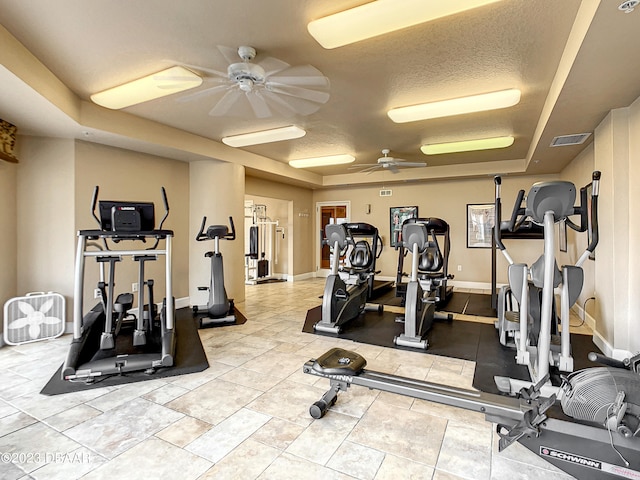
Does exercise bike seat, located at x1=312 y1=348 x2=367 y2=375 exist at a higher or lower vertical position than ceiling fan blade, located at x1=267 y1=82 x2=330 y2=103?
Result: lower

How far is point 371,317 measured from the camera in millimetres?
4945

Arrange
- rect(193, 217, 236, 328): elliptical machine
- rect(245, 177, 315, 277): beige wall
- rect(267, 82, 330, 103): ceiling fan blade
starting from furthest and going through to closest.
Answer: rect(245, 177, 315, 277): beige wall
rect(193, 217, 236, 328): elliptical machine
rect(267, 82, 330, 103): ceiling fan blade

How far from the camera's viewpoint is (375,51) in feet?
8.63

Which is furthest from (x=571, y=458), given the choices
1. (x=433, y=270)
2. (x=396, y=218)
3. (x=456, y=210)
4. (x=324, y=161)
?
(x=396, y=218)

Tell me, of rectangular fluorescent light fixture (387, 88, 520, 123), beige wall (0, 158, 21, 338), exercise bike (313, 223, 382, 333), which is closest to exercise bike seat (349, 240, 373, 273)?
exercise bike (313, 223, 382, 333)

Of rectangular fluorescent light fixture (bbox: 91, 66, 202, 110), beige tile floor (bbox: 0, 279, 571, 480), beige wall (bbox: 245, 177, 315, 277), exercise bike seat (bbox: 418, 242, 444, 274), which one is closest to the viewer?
beige tile floor (bbox: 0, 279, 571, 480)

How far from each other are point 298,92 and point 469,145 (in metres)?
3.17

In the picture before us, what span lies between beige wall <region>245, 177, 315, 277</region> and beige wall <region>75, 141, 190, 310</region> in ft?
7.87

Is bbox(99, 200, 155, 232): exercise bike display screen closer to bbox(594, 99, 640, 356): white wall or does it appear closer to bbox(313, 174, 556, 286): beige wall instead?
bbox(594, 99, 640, 356): white wall

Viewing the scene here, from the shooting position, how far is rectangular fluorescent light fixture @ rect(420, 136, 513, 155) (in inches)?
192

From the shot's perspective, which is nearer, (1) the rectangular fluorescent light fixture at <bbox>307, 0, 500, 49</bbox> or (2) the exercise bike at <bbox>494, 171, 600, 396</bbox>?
(1) the rectangular fluorescent light fixture at <bbox>307, 0, 500, 49</bbox>

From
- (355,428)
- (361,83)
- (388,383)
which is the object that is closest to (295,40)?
(361,83)

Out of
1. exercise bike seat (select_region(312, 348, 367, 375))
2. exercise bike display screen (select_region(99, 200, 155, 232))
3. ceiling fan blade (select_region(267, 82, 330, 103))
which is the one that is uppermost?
ceiling fan blade (select_region(267, 82, 330, 103))

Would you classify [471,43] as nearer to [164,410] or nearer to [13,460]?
[164,410]
